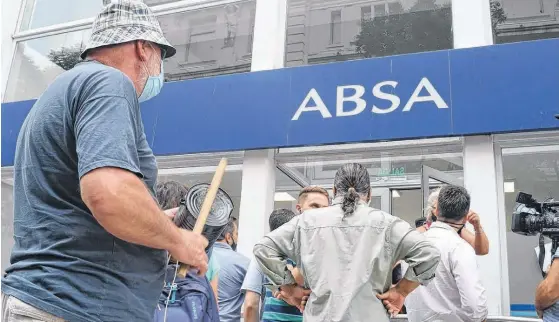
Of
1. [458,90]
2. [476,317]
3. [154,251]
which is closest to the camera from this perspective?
[154,251]

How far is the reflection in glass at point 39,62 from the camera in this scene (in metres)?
8.24

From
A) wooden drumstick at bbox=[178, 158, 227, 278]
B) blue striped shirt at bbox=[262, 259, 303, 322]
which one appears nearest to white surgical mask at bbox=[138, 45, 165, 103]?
wooden drumstick at bbox=[178, 158, 227, 278]

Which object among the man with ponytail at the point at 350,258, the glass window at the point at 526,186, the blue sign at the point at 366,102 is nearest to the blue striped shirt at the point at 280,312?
the man with ponytail at the point at 350,258

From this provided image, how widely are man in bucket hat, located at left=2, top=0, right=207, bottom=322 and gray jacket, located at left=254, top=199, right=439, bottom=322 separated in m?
1.18

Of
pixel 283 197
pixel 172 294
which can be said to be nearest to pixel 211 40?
pixel 283 197

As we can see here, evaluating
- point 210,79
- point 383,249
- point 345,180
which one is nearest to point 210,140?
point 210,79

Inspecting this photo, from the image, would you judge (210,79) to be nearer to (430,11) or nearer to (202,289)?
(430,11)

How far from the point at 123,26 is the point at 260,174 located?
174 inches

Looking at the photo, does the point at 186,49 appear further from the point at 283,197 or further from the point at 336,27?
the point at 283,197

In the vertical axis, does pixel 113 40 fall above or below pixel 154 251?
above

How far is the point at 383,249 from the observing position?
2.62 metres

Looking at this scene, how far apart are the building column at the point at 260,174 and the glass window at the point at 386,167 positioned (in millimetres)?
234

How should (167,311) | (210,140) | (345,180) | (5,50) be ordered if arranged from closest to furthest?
(167,311)
(345,180)
(210,140)
(5,50)

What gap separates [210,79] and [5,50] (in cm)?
421
